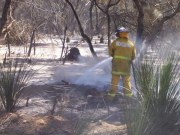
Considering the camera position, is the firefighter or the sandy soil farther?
the firefighter

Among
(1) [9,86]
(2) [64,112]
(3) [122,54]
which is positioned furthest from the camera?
(3) [122,54]

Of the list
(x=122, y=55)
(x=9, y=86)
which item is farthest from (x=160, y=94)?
(x=122, y=55)

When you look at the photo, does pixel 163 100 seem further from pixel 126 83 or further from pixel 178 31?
pixel 178 31

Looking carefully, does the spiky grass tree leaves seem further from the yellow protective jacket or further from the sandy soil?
the yellow protective jacket

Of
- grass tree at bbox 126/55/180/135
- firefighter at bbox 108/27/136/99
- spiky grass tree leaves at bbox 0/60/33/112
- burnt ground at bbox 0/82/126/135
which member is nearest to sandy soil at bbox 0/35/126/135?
burnt ground at bbox 0/82/126/135

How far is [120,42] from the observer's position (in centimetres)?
982

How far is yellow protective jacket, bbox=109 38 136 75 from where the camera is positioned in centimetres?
981

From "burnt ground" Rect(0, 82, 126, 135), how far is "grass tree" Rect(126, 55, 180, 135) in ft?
1.16

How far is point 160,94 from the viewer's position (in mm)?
5738

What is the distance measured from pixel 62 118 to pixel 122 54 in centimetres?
280

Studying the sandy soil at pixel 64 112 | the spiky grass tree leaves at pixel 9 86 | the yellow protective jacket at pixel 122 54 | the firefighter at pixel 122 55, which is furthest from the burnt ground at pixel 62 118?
the yellow protective jacket at pixel 122 54

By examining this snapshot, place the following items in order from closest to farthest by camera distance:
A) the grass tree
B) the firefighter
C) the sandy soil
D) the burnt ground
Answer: the grass tree, the burnt ground, the sandy soil, the firefighter

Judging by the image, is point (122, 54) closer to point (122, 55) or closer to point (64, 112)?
point (122, 55)

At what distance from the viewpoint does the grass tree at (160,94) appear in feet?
18.0
